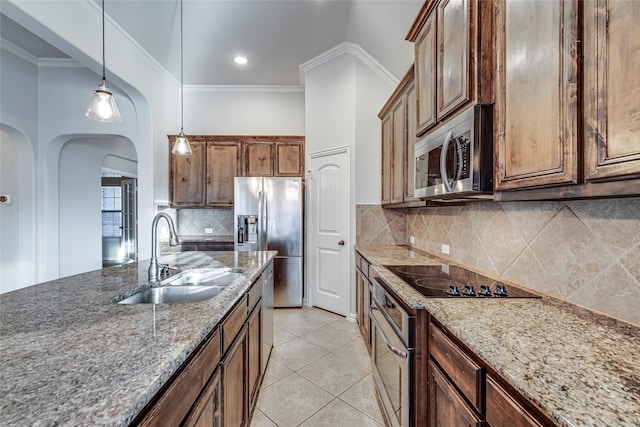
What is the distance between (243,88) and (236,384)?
4425mm

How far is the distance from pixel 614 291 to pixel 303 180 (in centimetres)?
340

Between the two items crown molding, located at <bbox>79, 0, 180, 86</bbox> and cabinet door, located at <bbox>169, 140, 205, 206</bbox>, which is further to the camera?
cabinet door, located at <bbox>169, 140, 205, 206</bbox>

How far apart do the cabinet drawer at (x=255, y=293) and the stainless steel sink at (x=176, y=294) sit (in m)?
0.20

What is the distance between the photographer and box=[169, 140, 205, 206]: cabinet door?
4199mm

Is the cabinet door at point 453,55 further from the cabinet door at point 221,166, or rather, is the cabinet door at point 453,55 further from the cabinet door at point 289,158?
the cabinet door at point 221,166

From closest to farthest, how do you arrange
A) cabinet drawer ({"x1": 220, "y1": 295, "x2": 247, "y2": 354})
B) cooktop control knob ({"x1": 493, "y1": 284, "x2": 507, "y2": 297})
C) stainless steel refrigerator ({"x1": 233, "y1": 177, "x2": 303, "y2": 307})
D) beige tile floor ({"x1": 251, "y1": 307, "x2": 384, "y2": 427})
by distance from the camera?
cabinet drawer ({"x1": 220, "y1": 295, "x2": 247, "y2": 354})
cooktop control knob ({"x1": 493, "y1": 284, "x2": 507, "y2": 297})
beige tile floor ({"x1": 251, "y1": 307, "x2": 384, "y2": 427})
stainless steel refrigerator ({"x1": 233, "y1": 177, "x2": 303, "y2": 307})

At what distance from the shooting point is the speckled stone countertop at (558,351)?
0.56 m

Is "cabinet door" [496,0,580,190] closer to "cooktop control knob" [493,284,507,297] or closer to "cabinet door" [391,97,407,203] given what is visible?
"cooktop control knob" [493,284,507,297]

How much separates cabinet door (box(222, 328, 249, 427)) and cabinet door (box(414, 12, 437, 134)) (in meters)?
1.63

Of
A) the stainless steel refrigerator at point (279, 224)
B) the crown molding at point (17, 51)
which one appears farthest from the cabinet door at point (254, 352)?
the crown molding at point (17, 51)

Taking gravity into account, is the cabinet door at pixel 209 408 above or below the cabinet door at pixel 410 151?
below

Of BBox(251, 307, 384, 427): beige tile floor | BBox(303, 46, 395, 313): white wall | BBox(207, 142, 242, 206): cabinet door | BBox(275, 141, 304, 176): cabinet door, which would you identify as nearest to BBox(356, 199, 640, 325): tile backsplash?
BBox(251, 307, 384, 427): beige tile floor

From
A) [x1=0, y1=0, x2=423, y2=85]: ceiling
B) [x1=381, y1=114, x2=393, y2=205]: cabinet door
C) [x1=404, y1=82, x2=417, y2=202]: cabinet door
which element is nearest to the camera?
[x1=404, y1=82, x2=417, y2=202]: cabinet door

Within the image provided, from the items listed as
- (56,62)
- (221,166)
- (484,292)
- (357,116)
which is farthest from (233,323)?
(56,62)
